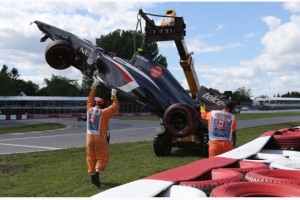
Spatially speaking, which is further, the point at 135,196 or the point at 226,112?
the point at 226,112

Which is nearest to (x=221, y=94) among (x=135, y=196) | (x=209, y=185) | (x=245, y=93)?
(x=209, y=185)

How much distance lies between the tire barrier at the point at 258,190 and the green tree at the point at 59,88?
94211 millimetres

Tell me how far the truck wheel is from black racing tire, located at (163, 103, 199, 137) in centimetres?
223

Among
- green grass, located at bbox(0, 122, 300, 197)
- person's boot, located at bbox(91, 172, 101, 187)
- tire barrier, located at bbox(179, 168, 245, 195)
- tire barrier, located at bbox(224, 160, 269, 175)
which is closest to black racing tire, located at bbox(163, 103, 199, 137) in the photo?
green grass, located at bbox(0, 122, 300, 197)

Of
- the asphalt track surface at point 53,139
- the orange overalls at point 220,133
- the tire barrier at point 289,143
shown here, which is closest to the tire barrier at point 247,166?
the tire barrier at point 289,143

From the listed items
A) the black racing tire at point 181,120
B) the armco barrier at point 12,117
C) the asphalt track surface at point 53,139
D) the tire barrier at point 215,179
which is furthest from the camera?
the armco barrier at point 12,117

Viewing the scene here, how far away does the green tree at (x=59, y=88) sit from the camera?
313 feet

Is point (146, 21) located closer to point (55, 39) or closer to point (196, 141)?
point (55, 39)

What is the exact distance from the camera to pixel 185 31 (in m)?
10.9

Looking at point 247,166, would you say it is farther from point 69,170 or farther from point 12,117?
point 12,117

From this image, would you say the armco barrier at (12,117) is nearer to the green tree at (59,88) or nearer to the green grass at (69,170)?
the green grass at (69,170)

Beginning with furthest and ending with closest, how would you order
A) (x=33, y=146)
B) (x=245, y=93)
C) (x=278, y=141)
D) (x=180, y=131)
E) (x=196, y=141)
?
(x=245, y=93)
(x=33, y=146)
(x=196, y=141)
(x=180, y=131)
(x=278, y=141)

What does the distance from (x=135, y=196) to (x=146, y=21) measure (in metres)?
8.46

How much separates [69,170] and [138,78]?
273 centimetres
